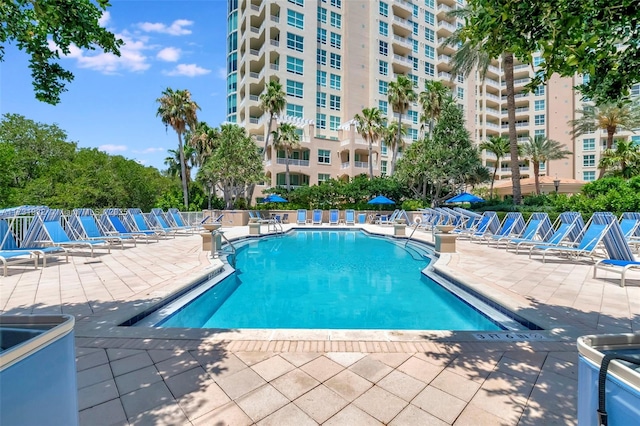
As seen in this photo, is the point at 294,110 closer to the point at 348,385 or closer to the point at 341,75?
the point at 341,75

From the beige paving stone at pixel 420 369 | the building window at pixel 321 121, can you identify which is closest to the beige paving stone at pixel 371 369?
the beige paving stone at pixel 420 369

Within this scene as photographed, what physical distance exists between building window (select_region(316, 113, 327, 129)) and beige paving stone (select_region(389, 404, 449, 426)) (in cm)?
3795

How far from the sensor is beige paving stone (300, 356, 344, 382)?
9.73 ft

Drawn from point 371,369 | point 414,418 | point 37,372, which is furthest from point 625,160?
point 37,372

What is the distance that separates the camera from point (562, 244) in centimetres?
951

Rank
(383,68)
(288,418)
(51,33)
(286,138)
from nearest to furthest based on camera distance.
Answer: (288,418)
(51,33)
(286,138)
(383,68)

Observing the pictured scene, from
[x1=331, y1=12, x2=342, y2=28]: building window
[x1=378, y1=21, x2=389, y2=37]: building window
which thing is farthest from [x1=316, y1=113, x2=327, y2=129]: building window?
[x1=378, y1=21, x2=389, y2=37]: building window

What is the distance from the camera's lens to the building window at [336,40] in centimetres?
3950

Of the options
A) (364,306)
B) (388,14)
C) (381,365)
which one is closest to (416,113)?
(388,14)

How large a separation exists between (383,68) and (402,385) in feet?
147

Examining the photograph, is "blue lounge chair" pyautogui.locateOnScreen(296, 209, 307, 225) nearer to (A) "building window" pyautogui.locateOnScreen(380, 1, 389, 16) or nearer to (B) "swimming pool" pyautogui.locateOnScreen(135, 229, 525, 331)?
(B) "swimming pool" pyautogui.locateOnScreen(135, 229, 525, 331)

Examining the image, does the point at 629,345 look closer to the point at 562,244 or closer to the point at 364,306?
the point at 364,306

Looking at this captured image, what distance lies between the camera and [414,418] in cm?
238

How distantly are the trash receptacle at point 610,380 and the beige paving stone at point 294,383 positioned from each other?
1.93 meters
